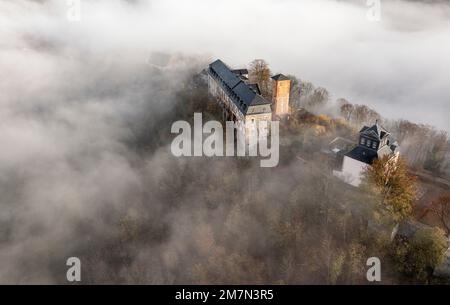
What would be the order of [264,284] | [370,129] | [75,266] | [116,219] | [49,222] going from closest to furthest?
[370,129], [264,284], [75,266], [116,219], [49,222]

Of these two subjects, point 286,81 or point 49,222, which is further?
point 49,222

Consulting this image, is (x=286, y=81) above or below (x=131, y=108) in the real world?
above

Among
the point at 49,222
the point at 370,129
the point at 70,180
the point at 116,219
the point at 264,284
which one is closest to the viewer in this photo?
the point at 370,129

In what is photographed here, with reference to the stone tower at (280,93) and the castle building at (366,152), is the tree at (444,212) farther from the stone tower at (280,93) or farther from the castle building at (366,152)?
the stone tower at (280,93)

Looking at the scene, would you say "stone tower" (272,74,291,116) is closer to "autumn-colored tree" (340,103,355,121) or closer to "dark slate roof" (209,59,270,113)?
"dark slate roof" (209,59,270,113)

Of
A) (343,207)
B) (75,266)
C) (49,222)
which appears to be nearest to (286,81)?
(343,207)

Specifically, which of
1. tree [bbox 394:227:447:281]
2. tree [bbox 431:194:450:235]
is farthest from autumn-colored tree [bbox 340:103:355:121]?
tree [bbox 394:227:447:281]

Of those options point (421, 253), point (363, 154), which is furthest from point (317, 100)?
point (421, 253)

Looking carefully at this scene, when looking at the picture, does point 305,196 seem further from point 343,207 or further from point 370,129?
point 370,129
